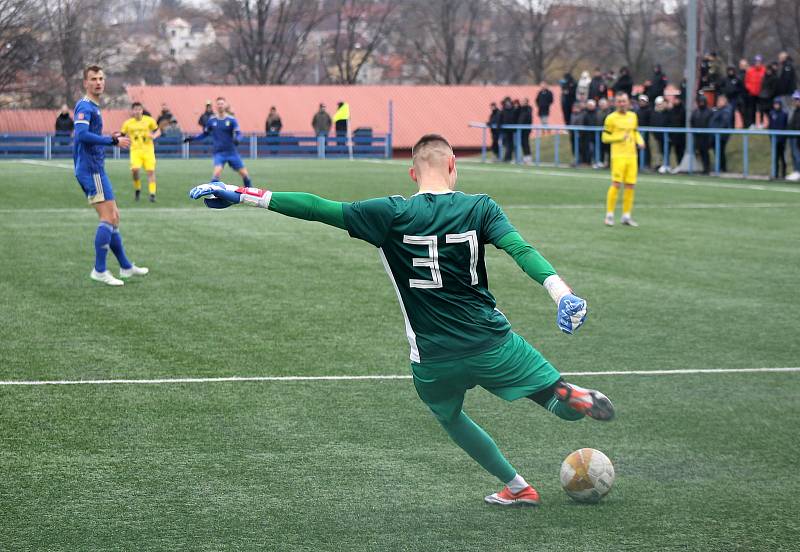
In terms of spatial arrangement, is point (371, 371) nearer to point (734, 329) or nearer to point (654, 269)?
point (734, 329)

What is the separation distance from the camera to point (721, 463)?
247 inches

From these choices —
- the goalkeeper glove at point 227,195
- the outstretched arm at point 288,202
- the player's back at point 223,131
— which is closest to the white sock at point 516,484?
the outstretched arm at point 288,202

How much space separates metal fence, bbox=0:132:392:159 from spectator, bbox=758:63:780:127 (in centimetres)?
1667

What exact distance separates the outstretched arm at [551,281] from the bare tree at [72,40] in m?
49.4

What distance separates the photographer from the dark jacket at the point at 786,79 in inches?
1172

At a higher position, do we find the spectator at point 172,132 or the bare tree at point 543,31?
the bare tree at point 543,31

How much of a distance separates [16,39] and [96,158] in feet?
115

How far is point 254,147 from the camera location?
43656 millimetres

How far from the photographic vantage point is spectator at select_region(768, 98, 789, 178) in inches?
1121

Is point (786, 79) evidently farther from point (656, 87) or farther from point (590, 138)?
point (590, 138)

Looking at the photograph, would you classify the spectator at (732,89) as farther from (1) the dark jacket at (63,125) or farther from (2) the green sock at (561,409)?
(2) the green sock at (561,409)

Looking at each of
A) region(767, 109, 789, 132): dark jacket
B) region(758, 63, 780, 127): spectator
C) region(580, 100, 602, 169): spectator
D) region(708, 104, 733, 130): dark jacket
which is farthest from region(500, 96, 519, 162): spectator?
region(767, 109, 789, 132): dark jacket

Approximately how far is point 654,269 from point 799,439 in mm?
7183

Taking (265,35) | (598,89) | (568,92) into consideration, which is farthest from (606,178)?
(265,35)
